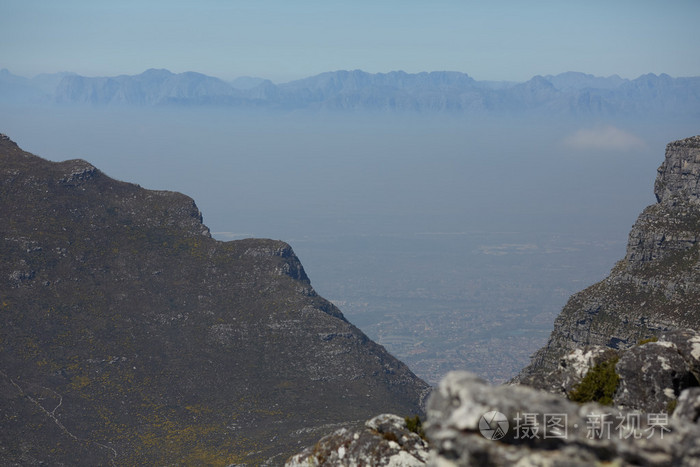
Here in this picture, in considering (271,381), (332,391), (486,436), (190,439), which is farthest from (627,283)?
(486,436)

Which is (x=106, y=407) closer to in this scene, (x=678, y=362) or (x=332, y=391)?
(x=332, y=391)

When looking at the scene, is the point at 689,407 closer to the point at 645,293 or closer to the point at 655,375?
the point at 655,375

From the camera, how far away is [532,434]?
16656 millimetres

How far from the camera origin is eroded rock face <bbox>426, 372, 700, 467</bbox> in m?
15.7

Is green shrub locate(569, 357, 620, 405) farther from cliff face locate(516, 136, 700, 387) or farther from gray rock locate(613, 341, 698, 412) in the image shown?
cliff face locate(516, 136, 700, 387)

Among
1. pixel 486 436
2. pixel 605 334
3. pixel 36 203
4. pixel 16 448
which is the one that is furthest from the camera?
pixel 36 203

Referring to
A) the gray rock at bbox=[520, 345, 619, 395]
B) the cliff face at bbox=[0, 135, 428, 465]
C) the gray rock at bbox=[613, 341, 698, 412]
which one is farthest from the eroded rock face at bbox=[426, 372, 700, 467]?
the cliff face at bbox=[0, 135, 428, 465]

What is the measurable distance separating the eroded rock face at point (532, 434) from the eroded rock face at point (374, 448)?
10.8 m

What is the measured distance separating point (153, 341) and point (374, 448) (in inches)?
3718

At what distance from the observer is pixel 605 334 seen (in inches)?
3853

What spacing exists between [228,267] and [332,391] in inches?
1246
